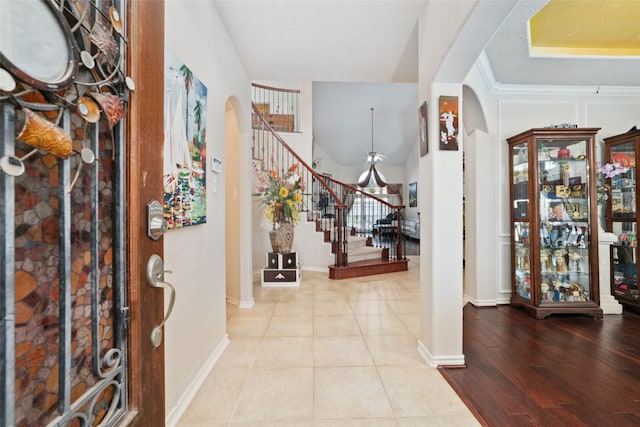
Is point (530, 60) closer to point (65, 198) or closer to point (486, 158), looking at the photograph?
Answer: point (486, 158)

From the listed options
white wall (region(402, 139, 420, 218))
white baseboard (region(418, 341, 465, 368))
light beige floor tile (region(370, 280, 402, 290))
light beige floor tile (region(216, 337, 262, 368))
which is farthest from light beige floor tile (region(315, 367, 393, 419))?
white wall (region(402, 139, 420, 218))

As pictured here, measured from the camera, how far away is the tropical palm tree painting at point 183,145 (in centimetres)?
148

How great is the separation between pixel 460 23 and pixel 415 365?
235 cm

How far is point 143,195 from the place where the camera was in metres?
0.70

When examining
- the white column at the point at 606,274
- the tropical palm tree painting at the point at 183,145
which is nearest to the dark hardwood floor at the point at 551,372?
the white column at the point at 606,274

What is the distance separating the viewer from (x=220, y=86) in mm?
2312

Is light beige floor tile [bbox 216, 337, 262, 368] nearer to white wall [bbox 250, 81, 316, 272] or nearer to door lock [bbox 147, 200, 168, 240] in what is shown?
door lock [bbox 147, 200, 168, 240]

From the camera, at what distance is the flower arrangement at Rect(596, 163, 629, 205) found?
3.22m

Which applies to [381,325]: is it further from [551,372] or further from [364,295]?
[551,372]

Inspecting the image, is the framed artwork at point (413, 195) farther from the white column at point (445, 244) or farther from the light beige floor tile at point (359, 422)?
the light beige floor tile at point (359, 422)

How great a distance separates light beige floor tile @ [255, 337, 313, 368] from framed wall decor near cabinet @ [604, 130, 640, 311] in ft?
12.6

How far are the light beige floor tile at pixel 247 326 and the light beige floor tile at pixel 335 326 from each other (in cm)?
54

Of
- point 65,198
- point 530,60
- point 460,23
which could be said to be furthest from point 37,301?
point 530,60

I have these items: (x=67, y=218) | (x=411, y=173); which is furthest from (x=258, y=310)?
(x=411, y=173)
